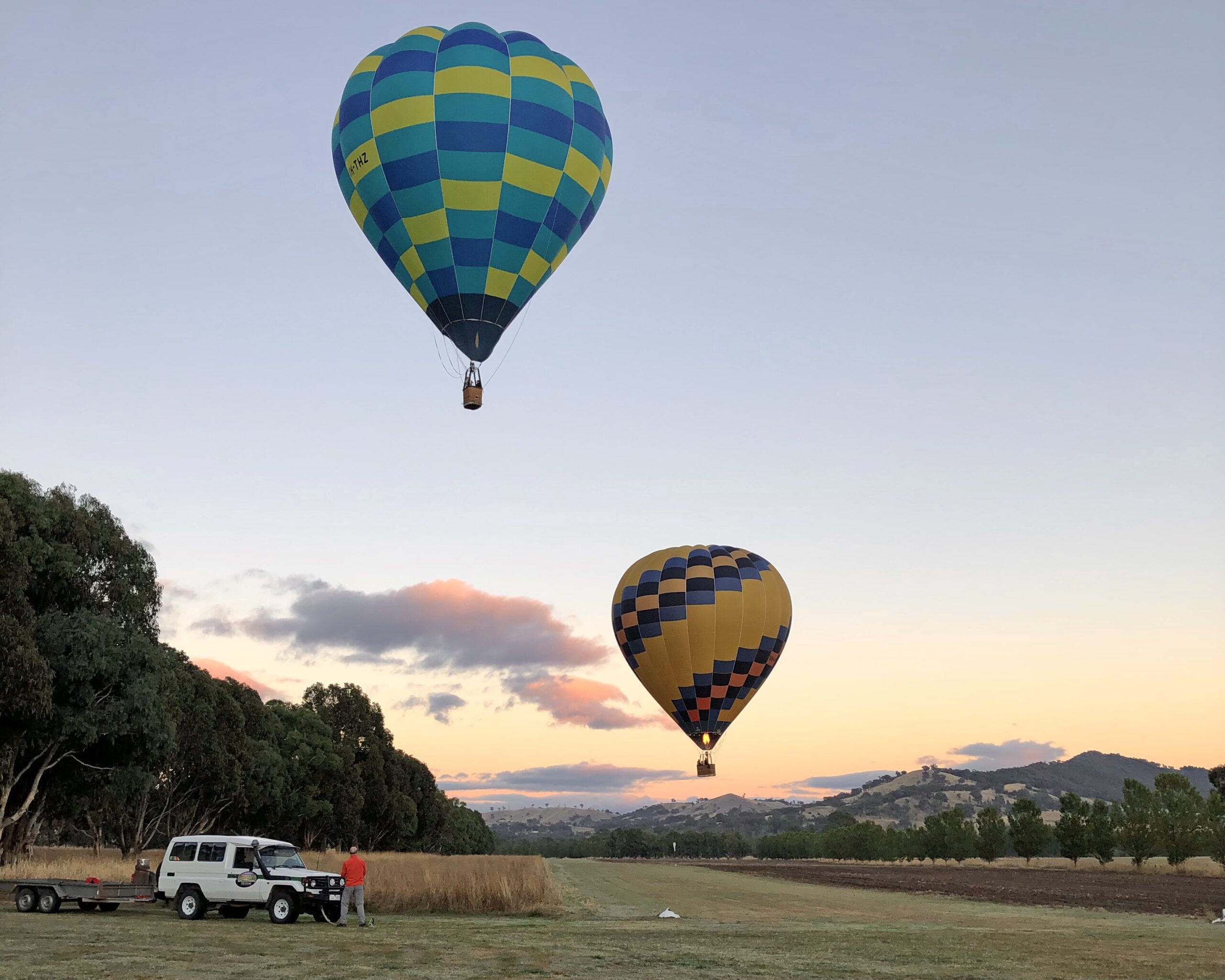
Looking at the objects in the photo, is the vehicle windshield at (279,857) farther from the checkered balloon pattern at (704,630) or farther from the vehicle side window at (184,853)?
the checkered balloon pattern at (704,630)

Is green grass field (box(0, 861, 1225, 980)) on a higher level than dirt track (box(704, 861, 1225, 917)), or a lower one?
higher

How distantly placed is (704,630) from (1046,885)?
25680mm

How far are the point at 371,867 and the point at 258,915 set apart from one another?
5.88 meters

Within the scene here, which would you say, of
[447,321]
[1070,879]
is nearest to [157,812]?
[447,321]

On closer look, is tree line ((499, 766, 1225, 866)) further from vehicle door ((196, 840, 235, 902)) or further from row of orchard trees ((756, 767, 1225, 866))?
vehicle door ((196, 840, 235, 902))

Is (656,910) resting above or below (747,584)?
below

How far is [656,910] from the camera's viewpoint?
3497 cm

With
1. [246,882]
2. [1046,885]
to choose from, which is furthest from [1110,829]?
[246,882]

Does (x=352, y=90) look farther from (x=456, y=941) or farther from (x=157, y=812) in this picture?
(x=157, y=812)

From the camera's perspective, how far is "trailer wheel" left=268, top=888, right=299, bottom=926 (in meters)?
26.1

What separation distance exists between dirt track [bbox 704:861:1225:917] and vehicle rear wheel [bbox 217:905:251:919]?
92.6 feet

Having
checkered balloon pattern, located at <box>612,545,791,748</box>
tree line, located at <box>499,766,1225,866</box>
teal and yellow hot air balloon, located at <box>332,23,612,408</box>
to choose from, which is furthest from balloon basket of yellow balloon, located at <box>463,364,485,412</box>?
tree line, located at <box>499,766,1225,866</box>

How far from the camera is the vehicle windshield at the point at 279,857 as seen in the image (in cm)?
2672

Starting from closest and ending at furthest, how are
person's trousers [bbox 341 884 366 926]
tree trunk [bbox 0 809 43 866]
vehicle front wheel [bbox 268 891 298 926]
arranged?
person's trousers [bbox 341 884 366 926]
vehicle front wheel [bbox 268 891 298 926]
tree trunk [bbox 0 809 43 866]
